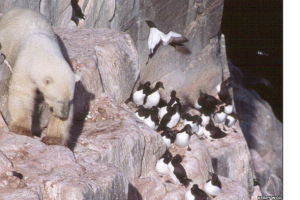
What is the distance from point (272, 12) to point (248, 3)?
4.39ft

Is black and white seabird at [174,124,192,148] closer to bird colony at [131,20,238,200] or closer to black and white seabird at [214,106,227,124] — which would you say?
bird colony at [131,20,238,200]

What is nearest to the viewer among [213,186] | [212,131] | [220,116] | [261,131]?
[213,186]

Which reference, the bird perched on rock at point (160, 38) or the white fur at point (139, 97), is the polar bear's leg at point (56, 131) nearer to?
the white fur at point (139, 97)

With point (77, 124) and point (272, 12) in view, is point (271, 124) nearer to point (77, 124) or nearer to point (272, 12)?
point (272, 12)

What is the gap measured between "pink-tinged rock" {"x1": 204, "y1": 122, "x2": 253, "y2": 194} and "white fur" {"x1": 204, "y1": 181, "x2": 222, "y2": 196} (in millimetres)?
3797

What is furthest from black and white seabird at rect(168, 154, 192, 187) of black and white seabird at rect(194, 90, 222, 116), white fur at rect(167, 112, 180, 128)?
black and white seabird at rect(194, 90, 222, 116)

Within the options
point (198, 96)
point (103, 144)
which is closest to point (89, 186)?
point (103, 144)

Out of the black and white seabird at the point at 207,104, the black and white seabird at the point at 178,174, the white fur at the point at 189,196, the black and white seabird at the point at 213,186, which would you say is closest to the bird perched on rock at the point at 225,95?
the black and white seabird at the point at 207,104

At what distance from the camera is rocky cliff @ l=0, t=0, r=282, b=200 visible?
8742mm

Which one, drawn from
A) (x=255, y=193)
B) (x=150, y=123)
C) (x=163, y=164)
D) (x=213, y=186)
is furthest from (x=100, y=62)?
(x=255, y=193)

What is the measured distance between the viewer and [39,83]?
941cm

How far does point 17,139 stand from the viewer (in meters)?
9.41

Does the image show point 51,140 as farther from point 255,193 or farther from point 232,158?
point 255,193

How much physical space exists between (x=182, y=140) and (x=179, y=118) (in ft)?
7.23
